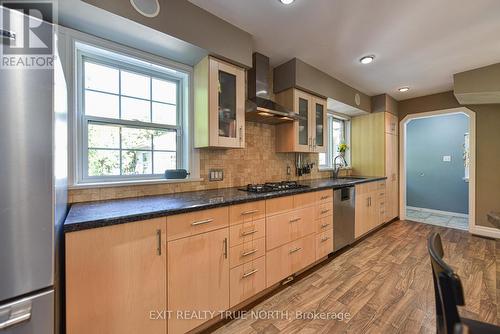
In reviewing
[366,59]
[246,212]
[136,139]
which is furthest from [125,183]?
[366,59]

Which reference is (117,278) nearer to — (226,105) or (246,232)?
(246,232)

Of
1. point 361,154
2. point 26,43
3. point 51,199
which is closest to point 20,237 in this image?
point 51,199

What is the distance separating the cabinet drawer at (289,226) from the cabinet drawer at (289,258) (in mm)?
62

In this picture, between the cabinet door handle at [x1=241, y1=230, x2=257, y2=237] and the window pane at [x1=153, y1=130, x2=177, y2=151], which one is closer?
the cabinet door handle at [x1=241, y1=230, x2=257, y2=237]

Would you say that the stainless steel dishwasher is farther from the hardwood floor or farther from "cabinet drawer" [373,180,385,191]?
"cabinet drawer" [373,180,385,191]

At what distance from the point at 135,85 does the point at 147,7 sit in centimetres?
64

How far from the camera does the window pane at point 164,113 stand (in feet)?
6.34

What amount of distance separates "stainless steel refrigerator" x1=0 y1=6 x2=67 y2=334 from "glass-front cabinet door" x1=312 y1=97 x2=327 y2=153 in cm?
271

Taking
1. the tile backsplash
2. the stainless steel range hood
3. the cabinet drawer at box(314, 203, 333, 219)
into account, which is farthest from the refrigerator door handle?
the cabinet drawer at box(314, 203, 333, 219)

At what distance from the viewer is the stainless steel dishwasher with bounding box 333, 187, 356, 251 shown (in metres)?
2.57

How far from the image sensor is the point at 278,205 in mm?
1878

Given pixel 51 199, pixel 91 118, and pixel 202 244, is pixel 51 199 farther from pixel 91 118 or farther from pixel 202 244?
pixel 91 118

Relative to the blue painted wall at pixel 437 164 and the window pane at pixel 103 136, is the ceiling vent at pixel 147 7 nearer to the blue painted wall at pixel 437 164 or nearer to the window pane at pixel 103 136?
the window pane at pixel 103 136

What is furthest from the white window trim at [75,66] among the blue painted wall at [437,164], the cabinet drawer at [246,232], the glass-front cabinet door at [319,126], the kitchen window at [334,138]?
the blue painted wall at [437,164]
